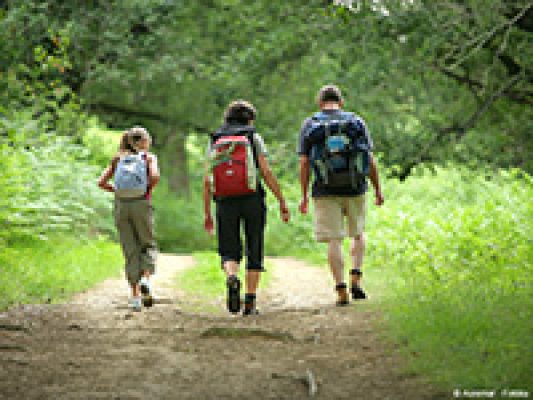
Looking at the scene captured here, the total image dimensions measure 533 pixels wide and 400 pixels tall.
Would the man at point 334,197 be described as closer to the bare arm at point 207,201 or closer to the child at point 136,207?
the bare arm at point 207,201

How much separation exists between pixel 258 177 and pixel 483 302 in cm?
236

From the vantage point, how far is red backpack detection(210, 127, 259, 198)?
6923 millimetres

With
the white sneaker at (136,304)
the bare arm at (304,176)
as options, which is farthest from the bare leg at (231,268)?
the white sneaker at (136,304)

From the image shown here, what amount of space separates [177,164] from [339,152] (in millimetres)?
18780

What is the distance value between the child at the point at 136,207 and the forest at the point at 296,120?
1.11 m

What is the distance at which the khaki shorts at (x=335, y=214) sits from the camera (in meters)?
7.53

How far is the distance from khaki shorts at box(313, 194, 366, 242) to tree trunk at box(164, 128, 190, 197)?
17.0 m

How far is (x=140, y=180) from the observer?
24.6 ft

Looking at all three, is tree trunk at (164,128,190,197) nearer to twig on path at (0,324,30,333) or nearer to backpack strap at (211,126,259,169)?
backpack strap at (211,126,259,169)

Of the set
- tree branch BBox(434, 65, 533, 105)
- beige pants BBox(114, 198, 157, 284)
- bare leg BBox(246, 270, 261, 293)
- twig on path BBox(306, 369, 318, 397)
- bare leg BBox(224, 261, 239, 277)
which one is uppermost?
tree branch BBox(434, 65, 533, 105)

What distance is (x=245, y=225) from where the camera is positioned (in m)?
7.21

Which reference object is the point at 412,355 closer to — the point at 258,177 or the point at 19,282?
the point at 258,177

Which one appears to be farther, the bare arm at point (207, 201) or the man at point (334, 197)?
the man at point (334, 197)

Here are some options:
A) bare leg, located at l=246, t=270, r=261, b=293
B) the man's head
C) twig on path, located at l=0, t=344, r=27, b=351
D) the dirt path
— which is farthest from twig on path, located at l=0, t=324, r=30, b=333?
the man's head
